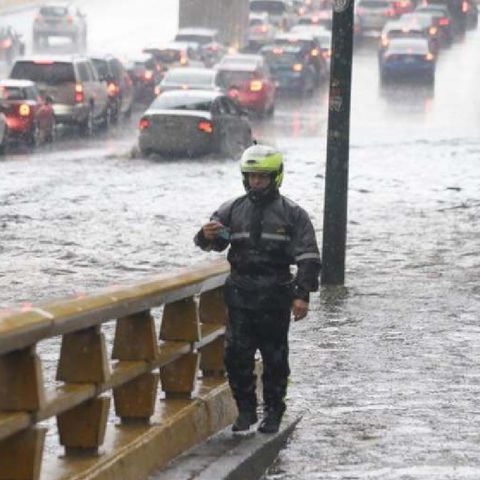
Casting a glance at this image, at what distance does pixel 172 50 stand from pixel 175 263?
4397cm

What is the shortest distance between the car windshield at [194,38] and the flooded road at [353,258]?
2350 cm

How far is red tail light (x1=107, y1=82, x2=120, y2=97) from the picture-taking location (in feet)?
157

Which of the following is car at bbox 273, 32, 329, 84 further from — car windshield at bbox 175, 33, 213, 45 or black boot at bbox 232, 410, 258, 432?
black boot at bbox 232, 410, 258, 432

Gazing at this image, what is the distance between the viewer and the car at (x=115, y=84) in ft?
158

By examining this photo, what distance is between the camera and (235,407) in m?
10.7

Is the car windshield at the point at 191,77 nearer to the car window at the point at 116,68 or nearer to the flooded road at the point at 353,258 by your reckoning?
the car window at the point at 116,68

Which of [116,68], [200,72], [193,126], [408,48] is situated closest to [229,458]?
[193,126]

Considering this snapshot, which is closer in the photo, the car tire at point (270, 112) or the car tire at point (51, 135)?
the car tire at point (51, 135)

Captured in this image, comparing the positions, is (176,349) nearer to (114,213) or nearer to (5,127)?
(114,213)

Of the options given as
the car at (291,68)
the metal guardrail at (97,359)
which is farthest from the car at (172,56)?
the metal guardrail at (97,359)

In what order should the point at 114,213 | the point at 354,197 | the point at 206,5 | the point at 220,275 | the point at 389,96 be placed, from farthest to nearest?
the point at 206,5
the point at 389,96
the point at 354,197
the point at 114,213
the point at 220,275

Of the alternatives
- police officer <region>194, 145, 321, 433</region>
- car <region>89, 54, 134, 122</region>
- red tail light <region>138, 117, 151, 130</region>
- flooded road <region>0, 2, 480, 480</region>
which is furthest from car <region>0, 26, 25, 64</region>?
police officer <region>194, 145, 321, 433</region>

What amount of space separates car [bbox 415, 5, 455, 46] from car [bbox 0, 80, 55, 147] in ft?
133

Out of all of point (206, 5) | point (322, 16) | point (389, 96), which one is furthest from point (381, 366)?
point (322, 16)
